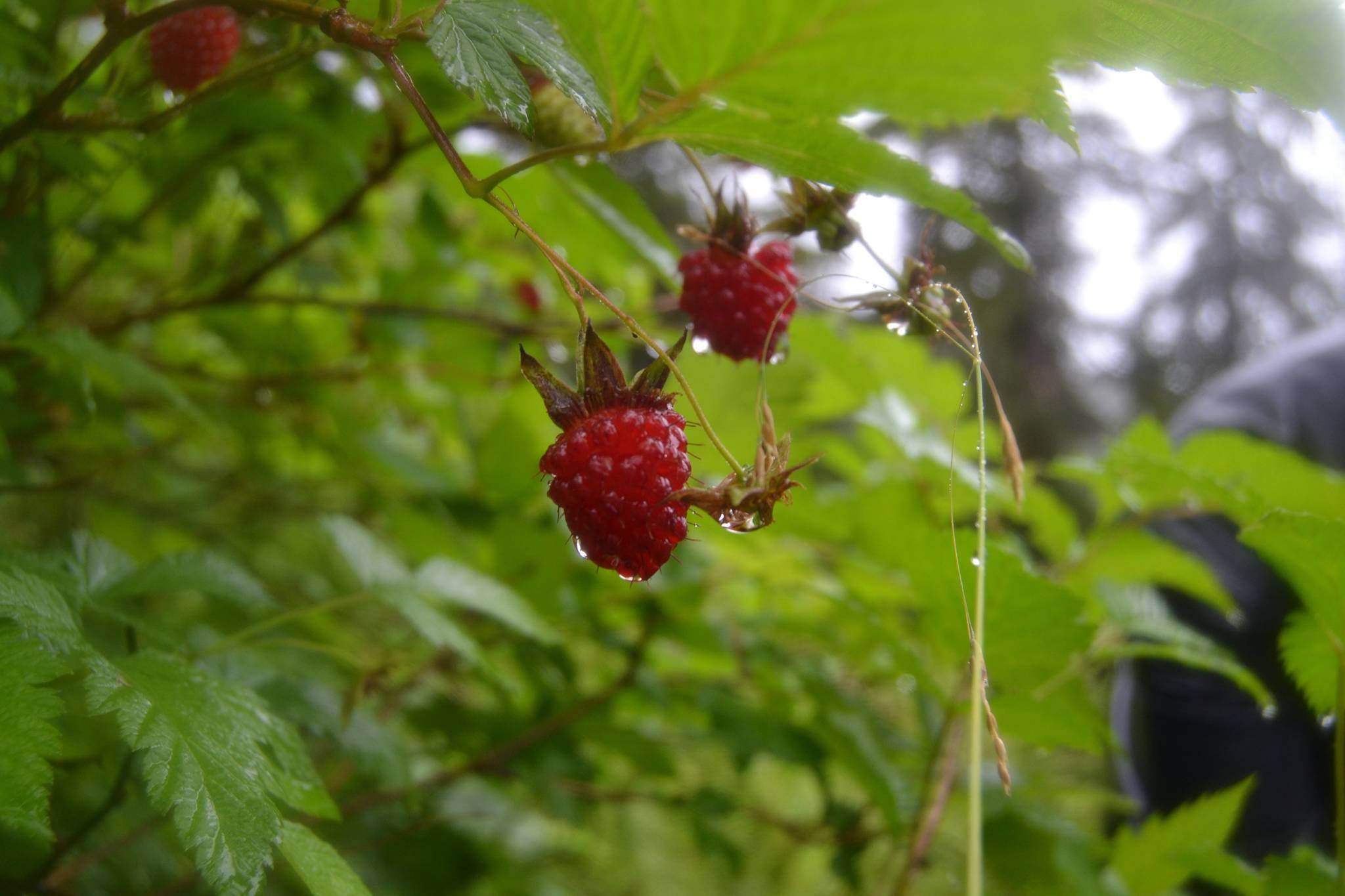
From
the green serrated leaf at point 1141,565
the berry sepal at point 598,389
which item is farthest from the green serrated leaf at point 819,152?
the green serrated leaf at point 1141,565

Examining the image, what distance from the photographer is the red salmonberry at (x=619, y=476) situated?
1.36ft

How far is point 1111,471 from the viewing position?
80 cm

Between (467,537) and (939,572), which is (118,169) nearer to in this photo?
(467,537)

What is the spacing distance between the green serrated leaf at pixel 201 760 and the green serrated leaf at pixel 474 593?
23 cm

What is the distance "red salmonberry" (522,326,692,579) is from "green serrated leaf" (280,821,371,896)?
18 cm

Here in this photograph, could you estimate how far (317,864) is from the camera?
41 cm

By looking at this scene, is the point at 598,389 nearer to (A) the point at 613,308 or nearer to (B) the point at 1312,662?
(A) the point at 613,308

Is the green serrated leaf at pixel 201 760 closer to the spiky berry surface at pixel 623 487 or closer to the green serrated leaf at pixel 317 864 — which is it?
the green serrated leaf at pixel 317 864

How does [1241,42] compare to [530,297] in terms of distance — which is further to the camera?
[530,297]

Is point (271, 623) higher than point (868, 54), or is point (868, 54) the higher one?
point (868, 54)

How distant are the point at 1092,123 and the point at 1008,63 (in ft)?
16.1

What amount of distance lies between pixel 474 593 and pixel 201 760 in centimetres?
29

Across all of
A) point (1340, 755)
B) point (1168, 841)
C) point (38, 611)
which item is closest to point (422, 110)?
point (38, 611)

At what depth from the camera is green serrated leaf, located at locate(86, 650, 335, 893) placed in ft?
1.24
